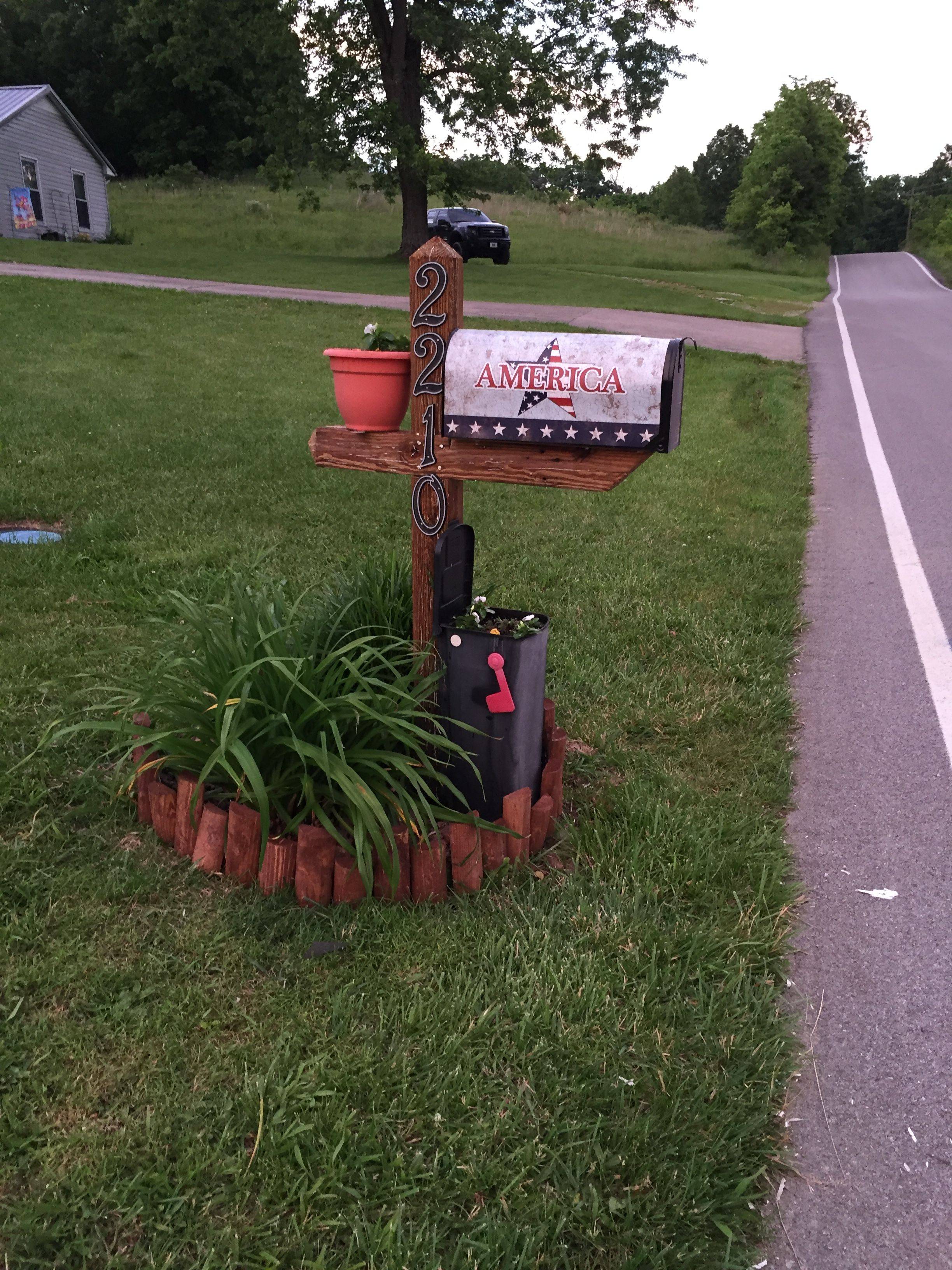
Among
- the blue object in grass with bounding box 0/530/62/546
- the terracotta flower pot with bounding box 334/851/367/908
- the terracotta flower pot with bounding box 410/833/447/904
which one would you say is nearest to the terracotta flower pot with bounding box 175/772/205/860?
the terracotta flower pot with bounding box 334/851/367/908

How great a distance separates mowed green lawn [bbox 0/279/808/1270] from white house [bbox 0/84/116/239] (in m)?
30.3

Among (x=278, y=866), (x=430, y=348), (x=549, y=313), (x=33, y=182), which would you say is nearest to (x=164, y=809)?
(x=278, y=866)

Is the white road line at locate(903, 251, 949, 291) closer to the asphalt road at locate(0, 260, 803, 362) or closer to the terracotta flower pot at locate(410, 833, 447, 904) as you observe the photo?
the asphalt road at locate(0, 260, 803, 362)

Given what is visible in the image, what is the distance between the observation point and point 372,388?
2.91 metres

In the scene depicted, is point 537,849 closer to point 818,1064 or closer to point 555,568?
point 818,1064

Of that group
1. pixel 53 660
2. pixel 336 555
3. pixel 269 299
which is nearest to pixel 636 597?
pixel 336 555

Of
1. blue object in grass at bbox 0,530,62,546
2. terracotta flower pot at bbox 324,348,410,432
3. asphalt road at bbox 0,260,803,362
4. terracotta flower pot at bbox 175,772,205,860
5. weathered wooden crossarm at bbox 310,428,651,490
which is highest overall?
terracotta flower pot at bbox 324,348,410,432

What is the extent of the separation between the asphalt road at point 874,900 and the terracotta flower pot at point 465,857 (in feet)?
2.99

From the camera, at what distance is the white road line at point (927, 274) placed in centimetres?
3603

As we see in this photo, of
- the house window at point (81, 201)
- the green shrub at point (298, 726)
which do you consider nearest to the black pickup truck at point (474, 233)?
the house window at point (81, 201)

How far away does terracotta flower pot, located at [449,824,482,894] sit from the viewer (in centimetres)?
279

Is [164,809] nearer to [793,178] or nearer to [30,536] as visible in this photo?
[30,536]

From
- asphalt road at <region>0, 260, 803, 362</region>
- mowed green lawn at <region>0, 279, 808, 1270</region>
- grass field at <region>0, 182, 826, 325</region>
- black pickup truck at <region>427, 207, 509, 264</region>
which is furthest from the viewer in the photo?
black pickup truck at <region>427, 207, 509, 264</region>

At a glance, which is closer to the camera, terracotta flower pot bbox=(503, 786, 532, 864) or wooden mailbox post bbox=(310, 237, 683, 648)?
wooden mailbox post bbox=(310, 237, 683, 648)
